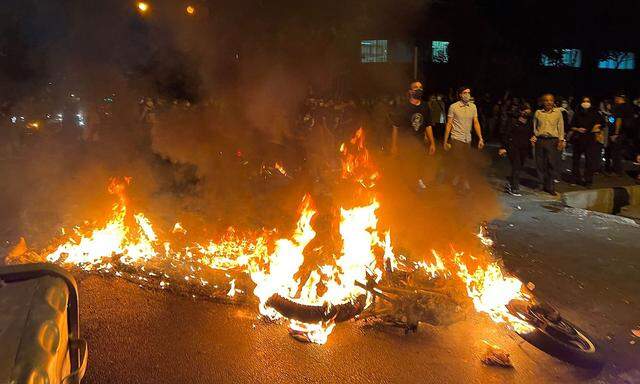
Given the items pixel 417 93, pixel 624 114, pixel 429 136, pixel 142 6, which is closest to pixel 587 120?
pixel 624 114

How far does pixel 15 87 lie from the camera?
12.6m

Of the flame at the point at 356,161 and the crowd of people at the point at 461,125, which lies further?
the crowd of people at the point at 461,125

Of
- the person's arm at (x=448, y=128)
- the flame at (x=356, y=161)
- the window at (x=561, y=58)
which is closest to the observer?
the flame at (x=356, y=161)

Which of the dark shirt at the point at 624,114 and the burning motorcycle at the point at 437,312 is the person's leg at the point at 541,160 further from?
the burning motorcycle at the point at 437,312

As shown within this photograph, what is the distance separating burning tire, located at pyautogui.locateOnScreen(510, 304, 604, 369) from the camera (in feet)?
11.3

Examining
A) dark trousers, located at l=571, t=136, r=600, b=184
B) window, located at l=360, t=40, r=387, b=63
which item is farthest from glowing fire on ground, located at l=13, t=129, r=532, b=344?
dark trousers, located at l=571, t=136, r=600, b=184

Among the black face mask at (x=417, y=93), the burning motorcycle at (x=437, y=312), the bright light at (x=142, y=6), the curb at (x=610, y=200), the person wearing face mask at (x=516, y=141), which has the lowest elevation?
the curb at (x=610, y=200)

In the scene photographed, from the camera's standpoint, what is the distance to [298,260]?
429 centimetres

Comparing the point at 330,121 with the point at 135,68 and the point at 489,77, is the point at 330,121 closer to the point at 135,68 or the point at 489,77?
the point at 135,68

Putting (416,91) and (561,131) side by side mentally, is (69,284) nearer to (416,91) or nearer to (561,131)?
(416,91)

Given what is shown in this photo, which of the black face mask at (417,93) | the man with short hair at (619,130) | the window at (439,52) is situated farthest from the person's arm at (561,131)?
the window at (439,52)

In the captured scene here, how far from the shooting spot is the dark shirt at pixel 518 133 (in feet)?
28.3

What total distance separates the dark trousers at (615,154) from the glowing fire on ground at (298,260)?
249 inches

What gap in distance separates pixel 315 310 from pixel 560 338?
64.9 inches
